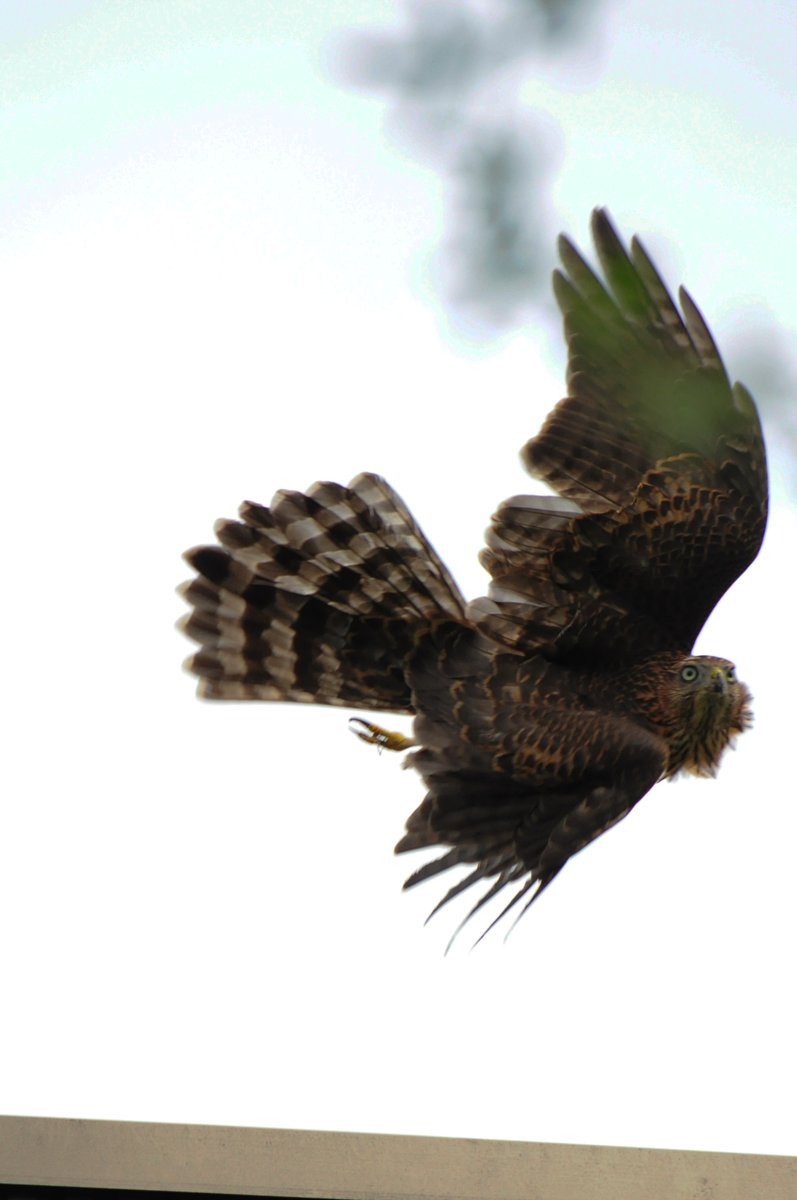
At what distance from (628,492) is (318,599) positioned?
467 millimetres

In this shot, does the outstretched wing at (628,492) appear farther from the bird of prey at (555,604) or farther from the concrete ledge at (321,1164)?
the concrete ledge at (321,1164)

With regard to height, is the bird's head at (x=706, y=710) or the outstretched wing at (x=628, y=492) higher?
the outstretched wing at (x=628, y=492)

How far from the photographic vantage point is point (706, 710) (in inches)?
100

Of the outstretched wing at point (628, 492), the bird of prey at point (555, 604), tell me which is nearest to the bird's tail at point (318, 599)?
the bird of prey at point (555, 604)

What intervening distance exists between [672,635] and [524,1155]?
2.91 ft

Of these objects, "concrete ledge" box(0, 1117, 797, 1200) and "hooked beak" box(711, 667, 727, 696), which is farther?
"concrete ledge" box(0, 1117, 797, 1200)

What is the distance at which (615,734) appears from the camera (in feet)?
8.25

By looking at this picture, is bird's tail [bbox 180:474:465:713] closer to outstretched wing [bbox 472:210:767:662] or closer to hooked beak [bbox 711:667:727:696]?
outstretched wing [bbox 472:210:767:662]

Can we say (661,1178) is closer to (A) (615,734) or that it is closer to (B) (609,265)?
(A) (615,734)

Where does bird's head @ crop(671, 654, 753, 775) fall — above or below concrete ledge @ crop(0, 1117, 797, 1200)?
above

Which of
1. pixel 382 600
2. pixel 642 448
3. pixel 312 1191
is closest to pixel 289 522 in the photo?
pixel 382 600

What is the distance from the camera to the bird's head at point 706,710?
2545mm

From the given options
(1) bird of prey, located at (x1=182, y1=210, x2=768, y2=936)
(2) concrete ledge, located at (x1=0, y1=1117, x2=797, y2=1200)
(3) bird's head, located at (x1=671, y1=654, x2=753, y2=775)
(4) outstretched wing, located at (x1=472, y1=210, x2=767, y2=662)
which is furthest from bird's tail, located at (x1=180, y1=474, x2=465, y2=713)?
(2) concrete ledge, located at (x1=0, y1=1117, x2=797, y2=1200)

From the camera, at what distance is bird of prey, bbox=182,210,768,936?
251 cm
